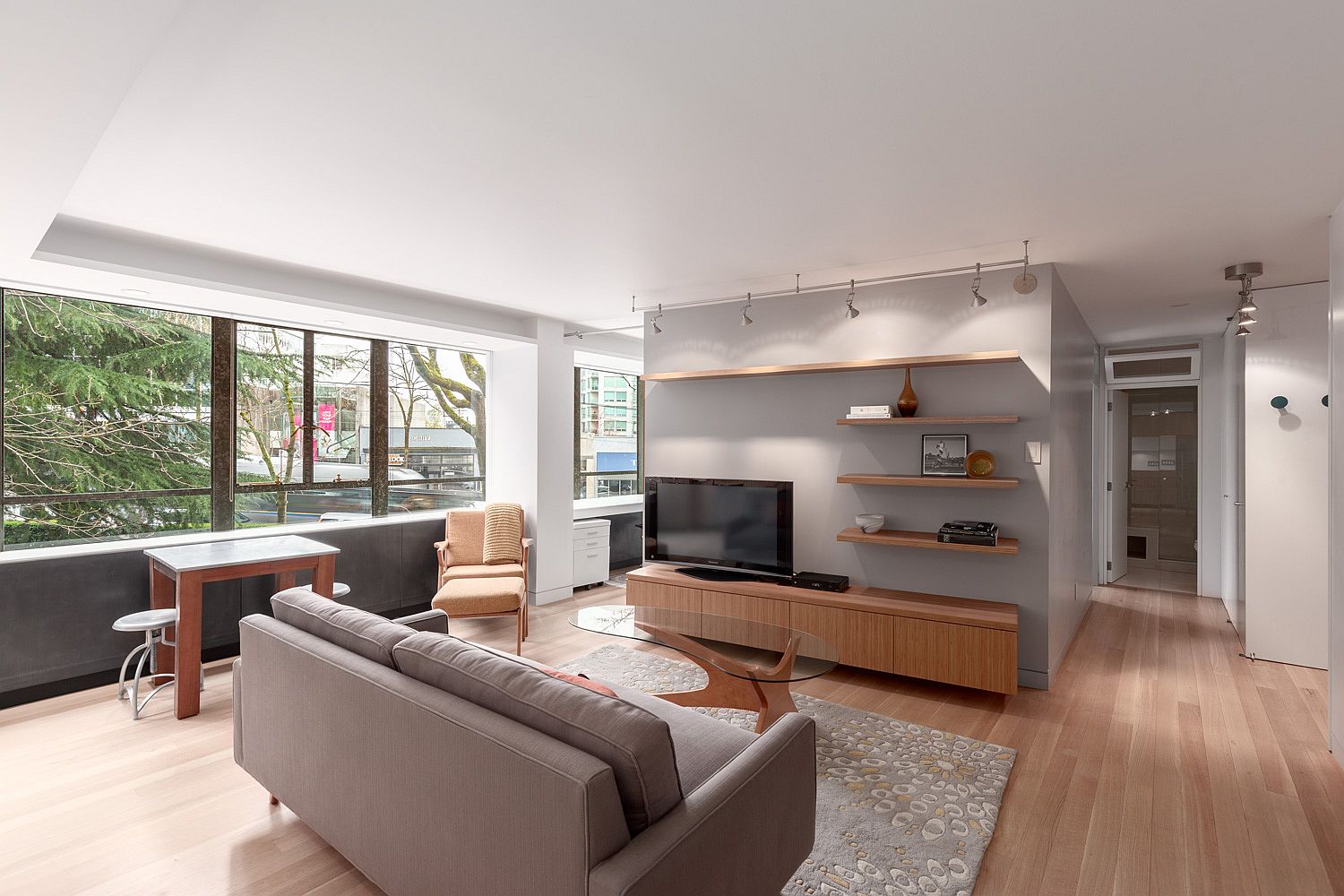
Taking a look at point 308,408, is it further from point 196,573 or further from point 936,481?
point 936,481

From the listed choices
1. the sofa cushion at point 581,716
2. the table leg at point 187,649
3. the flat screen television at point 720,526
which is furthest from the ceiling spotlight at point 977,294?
the table leg at point 187,649

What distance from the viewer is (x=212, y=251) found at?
3.69 meters

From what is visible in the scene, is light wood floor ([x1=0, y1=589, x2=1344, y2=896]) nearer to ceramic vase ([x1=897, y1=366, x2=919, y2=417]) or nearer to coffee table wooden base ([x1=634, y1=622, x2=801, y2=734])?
coffee table wooden base ([x1=634, y1=622, x2=801, y2=734])

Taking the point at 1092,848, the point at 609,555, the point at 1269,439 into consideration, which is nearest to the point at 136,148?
the point at 1092,848

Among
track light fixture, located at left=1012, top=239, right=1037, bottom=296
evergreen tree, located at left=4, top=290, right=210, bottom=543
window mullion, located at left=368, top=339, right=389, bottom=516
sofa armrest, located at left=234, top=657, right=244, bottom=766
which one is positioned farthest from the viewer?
window mullion, located at left=368, top=339, right=389, bottom=516

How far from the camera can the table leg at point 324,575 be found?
393 centimetres

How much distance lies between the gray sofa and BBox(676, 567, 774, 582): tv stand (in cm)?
229

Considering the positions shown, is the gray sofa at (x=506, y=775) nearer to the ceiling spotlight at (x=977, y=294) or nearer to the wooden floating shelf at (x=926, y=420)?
the wooden floating shelf at (x=926, y=420)

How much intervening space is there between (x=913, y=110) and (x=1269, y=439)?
4.01m

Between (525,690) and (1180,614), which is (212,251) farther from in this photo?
(1180,614)

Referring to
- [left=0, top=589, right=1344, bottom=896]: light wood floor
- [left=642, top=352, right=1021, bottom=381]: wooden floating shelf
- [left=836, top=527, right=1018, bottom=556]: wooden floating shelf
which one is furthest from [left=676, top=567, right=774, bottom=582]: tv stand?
[left=642, top=352, right=1021, bottom=381]: wooden floating shelf

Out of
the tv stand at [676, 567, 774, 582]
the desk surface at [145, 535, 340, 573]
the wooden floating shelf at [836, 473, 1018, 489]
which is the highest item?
the wooden floating shelf at [836, 473, 1018, 489]

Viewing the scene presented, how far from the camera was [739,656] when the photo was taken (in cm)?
304

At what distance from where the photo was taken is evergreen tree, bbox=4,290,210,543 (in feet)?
12.4
